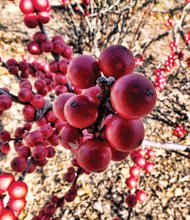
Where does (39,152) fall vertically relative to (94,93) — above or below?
below

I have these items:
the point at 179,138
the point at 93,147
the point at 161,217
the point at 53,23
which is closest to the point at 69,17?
the point at 53,23

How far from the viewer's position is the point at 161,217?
361cm

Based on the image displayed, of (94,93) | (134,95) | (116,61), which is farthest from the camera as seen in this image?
(94,93)

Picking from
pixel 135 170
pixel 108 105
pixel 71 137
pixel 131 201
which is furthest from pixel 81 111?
pixel 131 201

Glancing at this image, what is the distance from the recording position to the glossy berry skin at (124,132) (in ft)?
3.20

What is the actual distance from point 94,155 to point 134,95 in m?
0.34

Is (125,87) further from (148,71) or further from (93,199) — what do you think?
(148,71)

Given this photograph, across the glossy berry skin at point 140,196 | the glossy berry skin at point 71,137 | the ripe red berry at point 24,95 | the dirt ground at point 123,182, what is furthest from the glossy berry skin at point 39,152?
the dirt ground at point 123,182

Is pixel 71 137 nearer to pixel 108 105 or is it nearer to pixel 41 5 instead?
pixel 108 105

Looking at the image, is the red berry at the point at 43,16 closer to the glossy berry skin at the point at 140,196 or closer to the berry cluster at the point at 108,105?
the berry cluster at the point at 108,105

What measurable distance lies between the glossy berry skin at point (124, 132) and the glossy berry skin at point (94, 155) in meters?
0.08

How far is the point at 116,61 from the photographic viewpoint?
0.96 metres

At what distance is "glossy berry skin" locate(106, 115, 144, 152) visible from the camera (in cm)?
98

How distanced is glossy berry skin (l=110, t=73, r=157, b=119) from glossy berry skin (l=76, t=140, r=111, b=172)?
0.26 meters
